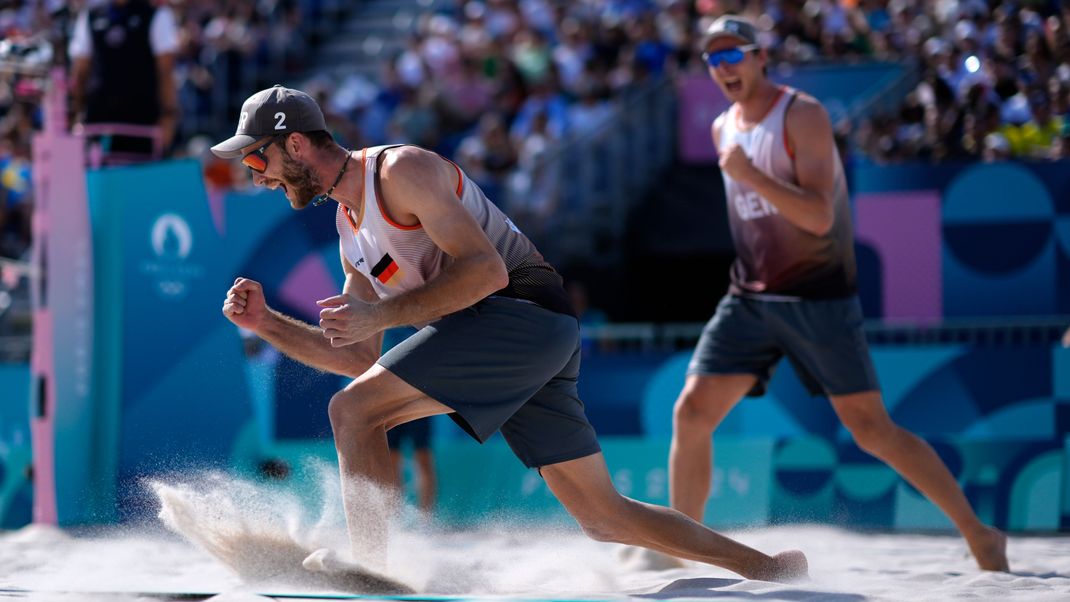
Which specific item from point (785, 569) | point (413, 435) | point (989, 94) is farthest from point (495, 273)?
point (989, 94)

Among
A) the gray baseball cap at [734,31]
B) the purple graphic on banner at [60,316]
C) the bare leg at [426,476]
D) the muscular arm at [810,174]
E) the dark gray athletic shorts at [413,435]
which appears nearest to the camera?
the muscular arm at [810,174]

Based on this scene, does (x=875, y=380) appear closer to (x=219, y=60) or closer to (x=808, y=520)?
(x=808, y=520)

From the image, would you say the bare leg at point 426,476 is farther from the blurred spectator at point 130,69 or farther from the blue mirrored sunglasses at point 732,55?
the blue mirrored sunglasses at point 732,55

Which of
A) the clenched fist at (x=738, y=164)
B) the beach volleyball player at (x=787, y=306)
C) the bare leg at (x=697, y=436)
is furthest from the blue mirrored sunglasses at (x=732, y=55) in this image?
the bare leg at (x=697, y=436)

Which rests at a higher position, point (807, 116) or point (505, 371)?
point (807, 116)

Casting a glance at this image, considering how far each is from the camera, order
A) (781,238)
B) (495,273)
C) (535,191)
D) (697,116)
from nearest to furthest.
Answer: (495,273)
(781,238)
(535,191)
(697,116)

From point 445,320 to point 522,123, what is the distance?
27.5 feet

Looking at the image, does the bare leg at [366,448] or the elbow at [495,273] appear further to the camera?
the bare leg at [366,448]

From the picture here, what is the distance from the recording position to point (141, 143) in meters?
8.26

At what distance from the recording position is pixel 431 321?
172 inches

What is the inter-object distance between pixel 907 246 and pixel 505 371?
4.39 meters

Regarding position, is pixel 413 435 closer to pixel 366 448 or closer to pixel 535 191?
pixel 535 191

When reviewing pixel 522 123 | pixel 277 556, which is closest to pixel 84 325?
pixel 277 556

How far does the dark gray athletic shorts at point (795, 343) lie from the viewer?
529cm
